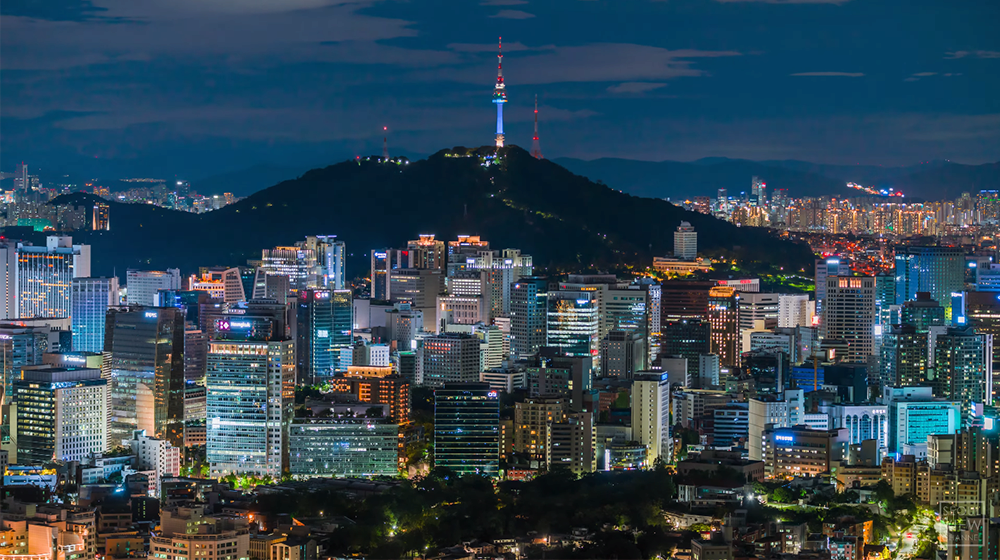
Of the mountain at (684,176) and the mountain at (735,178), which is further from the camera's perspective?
the mountain at (684,176)

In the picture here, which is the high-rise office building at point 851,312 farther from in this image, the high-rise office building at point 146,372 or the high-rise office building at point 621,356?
the high-rise office building at point 146,372

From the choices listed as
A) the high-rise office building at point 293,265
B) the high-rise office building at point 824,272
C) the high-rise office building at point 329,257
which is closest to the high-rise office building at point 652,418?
the high-rise office building at point 824,272

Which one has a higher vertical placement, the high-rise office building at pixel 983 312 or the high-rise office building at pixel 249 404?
the high-rise office building at pixel 983 312

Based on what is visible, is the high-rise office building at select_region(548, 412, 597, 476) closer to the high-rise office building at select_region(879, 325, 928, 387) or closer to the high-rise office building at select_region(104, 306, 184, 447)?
the high-rise office building at select_region(104, 306, 184, 447)

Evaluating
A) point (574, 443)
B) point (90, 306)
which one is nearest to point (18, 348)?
point (90, 306)

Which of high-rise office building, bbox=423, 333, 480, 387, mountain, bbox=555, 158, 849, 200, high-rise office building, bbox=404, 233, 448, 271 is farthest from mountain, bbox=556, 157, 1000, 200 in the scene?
high-rise office building, bbox=423, 333, 480, 387

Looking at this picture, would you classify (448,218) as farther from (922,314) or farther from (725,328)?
(922,314)

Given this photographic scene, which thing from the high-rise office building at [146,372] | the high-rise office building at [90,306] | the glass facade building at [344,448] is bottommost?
the glass facade building at [344,448]

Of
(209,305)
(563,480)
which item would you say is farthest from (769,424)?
(209,305)
